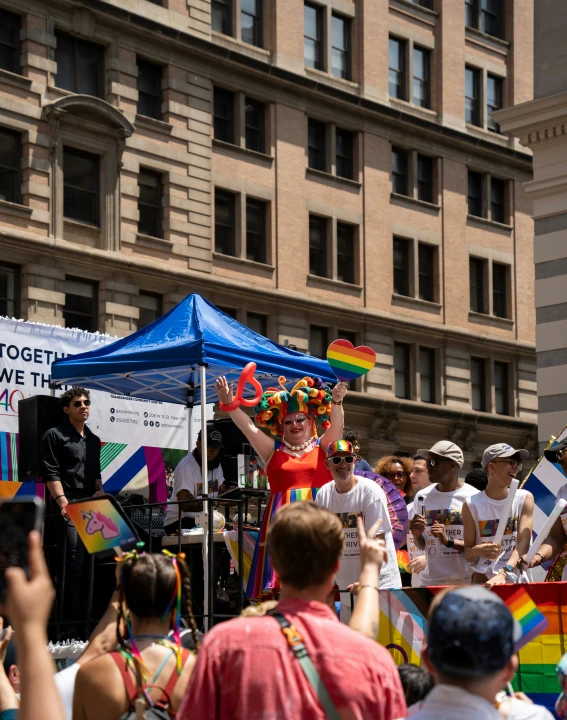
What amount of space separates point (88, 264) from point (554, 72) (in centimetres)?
1705

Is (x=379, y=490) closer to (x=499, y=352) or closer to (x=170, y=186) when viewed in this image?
(x=170, y=186)

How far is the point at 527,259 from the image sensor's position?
4547 centimetres

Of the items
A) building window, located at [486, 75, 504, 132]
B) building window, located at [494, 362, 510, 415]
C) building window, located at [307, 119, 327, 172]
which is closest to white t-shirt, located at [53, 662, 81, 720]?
building window, located at [307, 119, 327, 172]

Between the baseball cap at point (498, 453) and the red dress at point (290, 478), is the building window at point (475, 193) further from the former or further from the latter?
the baseball cap at point (498, 453)

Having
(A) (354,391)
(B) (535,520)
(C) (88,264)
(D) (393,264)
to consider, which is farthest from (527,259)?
(B) (535,520)

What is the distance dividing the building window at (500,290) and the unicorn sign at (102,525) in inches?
1578

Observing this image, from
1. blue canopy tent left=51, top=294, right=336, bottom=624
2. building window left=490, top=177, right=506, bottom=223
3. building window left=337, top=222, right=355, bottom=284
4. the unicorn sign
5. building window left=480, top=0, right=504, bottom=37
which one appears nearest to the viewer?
the unicorn sign

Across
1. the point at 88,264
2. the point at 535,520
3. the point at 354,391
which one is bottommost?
the point at 535,520

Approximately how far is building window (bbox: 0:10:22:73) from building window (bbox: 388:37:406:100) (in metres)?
14.0

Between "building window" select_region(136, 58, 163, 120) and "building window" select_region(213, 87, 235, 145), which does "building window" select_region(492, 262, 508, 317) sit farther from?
"building window" select_region(136, 58, 163, 120)

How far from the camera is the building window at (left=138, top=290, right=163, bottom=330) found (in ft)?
111

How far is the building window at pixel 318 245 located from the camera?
39.1 m

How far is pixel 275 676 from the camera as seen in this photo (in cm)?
359

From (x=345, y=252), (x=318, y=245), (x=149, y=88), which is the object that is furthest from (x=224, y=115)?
(x=345, y=252)
